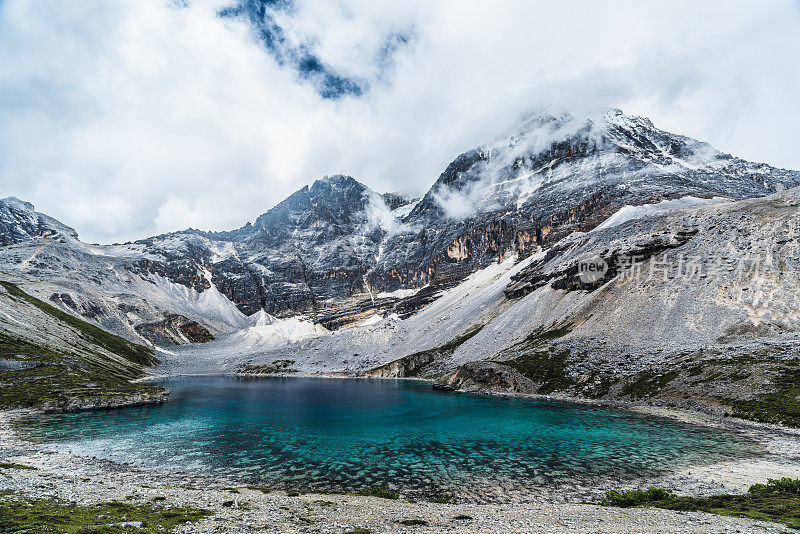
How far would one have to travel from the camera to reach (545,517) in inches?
866

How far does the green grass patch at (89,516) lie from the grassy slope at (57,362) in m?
64.3

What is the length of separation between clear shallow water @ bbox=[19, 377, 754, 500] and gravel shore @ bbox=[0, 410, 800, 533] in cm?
356

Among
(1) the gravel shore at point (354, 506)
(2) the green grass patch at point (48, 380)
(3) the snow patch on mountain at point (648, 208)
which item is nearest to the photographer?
(1) the gravel shore at point (354, 506)

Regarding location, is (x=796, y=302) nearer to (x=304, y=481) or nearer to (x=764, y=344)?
(x=764, y=344)

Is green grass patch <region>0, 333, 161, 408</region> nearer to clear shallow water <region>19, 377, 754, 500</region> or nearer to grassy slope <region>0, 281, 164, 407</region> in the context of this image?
grassy slope <region>0, 281, 164, 407</region>

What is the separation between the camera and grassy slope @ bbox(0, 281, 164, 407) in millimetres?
71188

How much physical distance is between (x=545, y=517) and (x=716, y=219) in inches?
5092

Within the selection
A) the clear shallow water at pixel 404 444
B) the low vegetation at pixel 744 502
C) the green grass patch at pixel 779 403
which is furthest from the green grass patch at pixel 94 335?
the green grass patch at pixel 779 403

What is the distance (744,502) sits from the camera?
22.8 metres

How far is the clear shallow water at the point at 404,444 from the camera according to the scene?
33.9 m

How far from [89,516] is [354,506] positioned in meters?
14.8

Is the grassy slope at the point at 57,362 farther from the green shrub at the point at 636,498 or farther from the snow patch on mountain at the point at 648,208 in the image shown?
the snow patch on mountain at the point at 648,208

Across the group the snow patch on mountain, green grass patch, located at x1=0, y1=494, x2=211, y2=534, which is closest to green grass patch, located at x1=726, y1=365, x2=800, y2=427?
green grass patch, located at x1=0, y1=494, x2=211, y2=534

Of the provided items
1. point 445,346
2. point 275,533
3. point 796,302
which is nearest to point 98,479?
point 275,533
